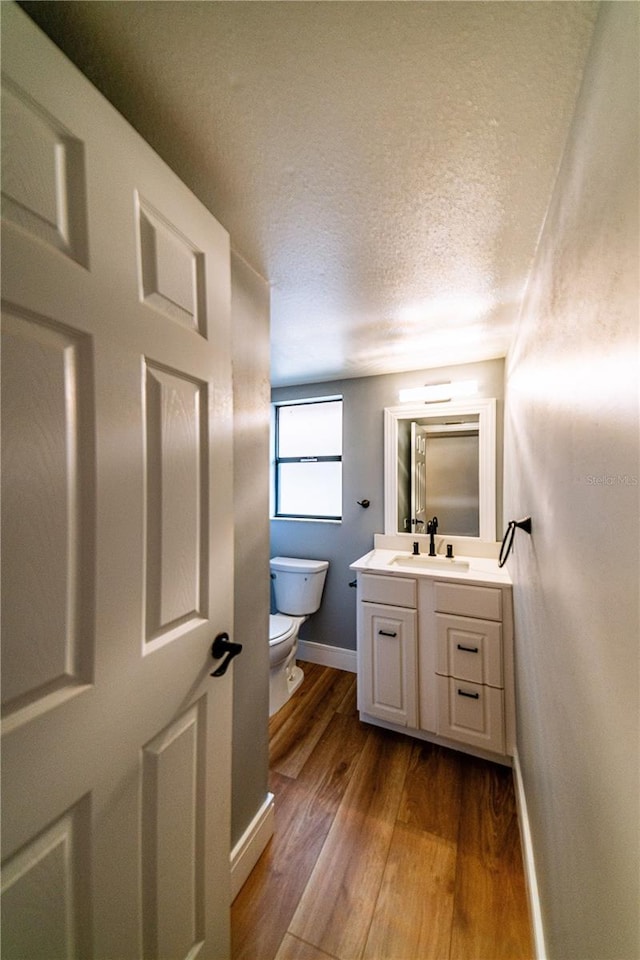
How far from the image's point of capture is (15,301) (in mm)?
445

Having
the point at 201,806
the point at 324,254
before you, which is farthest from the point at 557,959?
the point at 324,254

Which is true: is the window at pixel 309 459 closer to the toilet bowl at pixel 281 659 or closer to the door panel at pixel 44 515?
the toilet bowl at pixel 281 659

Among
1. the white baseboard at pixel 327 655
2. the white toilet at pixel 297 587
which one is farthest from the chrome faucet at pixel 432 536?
the white baseboard at pixel 327 655

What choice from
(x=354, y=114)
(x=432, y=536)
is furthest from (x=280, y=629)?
(x=354, y=114)

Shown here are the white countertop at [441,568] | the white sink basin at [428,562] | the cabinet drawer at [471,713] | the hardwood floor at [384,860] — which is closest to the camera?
the hardwood floor at [384,860]

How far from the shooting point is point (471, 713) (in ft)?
5.22

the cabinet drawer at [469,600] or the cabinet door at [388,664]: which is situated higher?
the cabinet drawer at [469,600]

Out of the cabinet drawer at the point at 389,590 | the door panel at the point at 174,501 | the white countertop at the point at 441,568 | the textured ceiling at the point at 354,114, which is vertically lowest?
the cabinet drawer at the point at 389,590

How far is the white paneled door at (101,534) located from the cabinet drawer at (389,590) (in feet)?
3.83

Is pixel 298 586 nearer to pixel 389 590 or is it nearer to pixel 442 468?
pixel 389 590

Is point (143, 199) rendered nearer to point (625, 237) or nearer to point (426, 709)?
point (625, 237)

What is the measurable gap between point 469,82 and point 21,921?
5.16 feet

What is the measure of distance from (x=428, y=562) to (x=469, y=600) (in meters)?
0.48

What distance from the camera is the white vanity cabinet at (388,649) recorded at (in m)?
1.73
